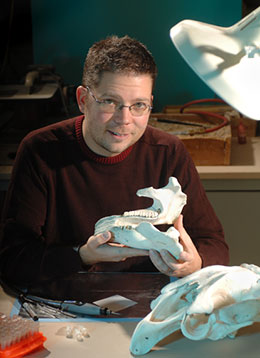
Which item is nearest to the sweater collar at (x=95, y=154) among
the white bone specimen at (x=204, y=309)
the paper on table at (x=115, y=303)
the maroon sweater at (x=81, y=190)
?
the maroon sweater at (x=81, y=190)

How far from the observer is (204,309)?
55.3 inches

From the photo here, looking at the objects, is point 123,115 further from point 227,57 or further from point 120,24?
point 120,24

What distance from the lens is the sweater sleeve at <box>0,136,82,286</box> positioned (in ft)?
5.98

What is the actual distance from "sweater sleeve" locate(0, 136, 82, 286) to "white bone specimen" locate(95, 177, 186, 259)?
0.73ft

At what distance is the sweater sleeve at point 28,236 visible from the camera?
182 cm

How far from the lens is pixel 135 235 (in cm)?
156

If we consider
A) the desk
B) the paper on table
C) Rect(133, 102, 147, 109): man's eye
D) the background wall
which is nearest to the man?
Rect(133, 102, 147, 109): man's eye

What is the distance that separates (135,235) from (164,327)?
0.24 meters

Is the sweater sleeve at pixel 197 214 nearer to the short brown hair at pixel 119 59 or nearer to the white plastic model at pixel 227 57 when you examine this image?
the short brown hair at pixel 119 59

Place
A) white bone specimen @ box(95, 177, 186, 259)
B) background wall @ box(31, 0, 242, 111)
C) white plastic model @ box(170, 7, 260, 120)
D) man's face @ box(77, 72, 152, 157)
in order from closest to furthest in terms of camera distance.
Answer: white plastic model @ box(170, 7, 260, 120) < white bone specimen @ box(95, 177, 186, 259) < man's face @ box(77, 72, 152, 157) < background wall @ box(31, 0, 242, 111)

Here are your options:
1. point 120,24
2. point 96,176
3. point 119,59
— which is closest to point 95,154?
point 96,176

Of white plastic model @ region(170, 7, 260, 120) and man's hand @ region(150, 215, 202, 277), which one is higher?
white plastic model @ region(170, 7, 260, 120)

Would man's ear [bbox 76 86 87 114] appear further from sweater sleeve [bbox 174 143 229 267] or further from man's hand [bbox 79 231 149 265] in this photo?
man's hand [bbox 79 231 149 265]

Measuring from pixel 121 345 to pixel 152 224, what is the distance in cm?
32
